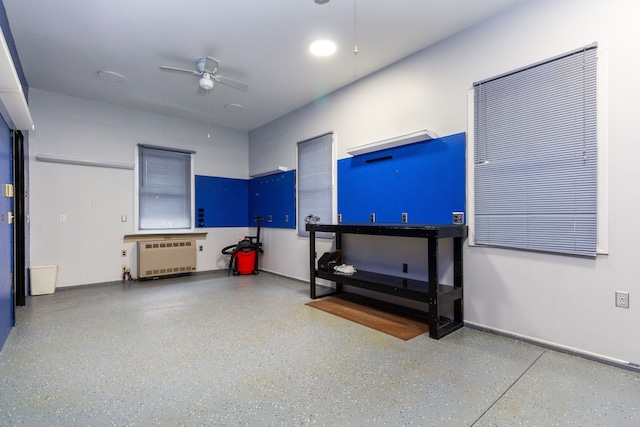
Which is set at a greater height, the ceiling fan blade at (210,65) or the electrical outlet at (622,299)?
the ceiling fan blade at (210,65)

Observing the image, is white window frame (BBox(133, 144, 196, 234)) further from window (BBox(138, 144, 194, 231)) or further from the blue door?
the blue door

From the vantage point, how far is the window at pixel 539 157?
249 centimetres

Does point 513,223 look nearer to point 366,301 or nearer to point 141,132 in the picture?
point 366,301

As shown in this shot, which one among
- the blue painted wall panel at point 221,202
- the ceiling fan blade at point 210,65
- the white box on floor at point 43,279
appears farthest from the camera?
the blue painted wall panel at point 221,202

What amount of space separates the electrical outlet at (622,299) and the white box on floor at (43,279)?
6.85m

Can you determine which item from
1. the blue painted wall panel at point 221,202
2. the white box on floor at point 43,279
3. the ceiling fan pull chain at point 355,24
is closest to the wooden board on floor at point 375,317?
the ceiling fan pull chain at point 355,24

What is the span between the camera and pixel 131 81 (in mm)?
4488

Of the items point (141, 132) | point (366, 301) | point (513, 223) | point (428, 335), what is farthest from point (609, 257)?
point (141, 132)

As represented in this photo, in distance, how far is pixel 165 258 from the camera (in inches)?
225

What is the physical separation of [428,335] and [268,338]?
1587 mm

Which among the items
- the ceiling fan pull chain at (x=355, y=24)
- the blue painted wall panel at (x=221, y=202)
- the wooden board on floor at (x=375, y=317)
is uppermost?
the ceiling fan pull chain at (x=355, y=24)

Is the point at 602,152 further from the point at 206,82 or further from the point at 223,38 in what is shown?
the point at 206,82

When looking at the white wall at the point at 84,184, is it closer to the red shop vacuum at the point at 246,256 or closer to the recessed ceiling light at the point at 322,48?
the red shop vacuum at the point at 246,256

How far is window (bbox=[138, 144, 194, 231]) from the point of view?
226 inches
